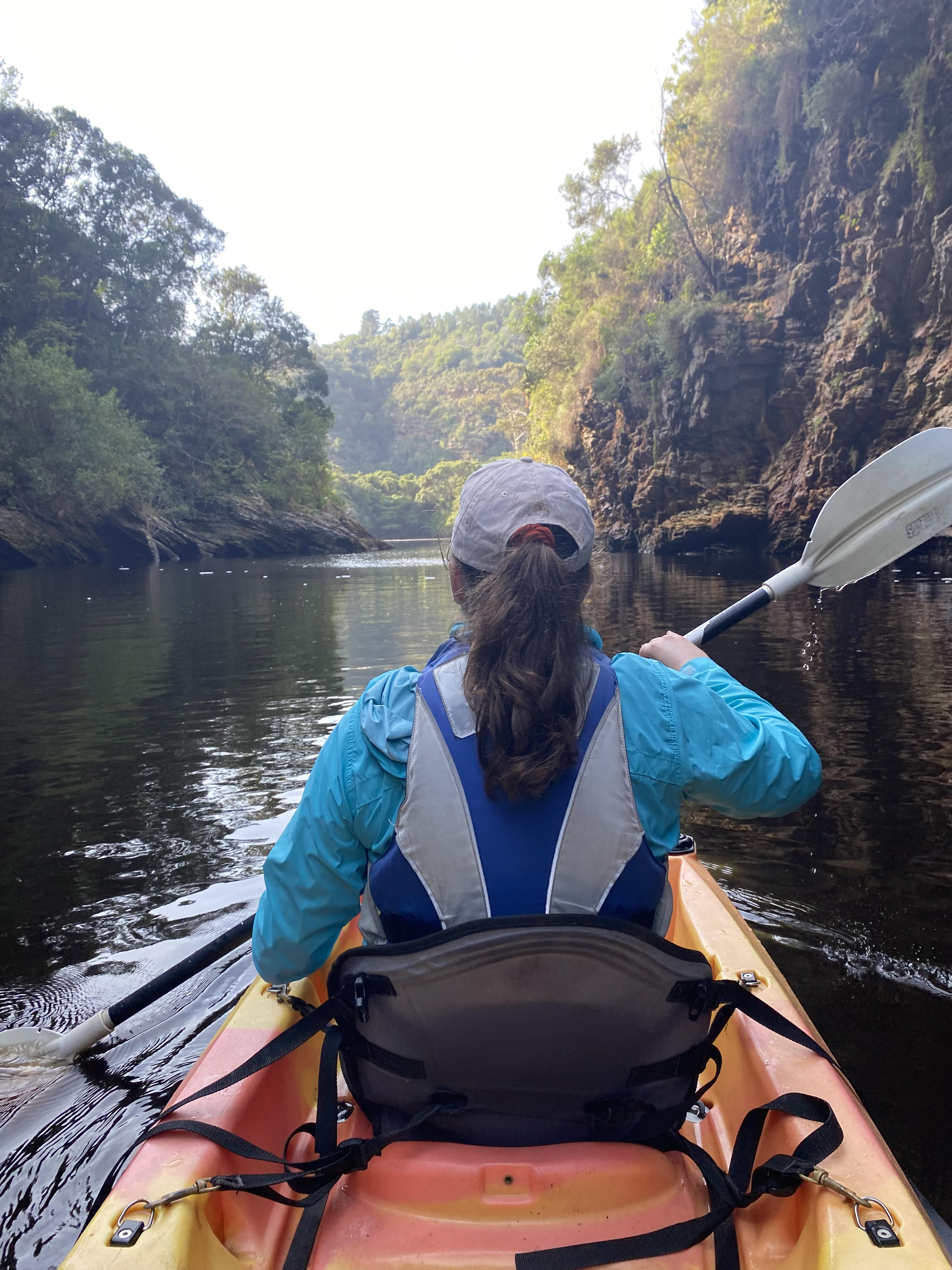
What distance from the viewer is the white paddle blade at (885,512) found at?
9.93 feet

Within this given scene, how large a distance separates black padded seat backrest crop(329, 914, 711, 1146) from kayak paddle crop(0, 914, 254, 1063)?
47.3 inches

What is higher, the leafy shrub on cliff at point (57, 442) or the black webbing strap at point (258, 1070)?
the leafy shrub on cliff at point (57, 442)

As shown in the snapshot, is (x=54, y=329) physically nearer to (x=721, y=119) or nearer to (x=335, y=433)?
(x=721, y=119)

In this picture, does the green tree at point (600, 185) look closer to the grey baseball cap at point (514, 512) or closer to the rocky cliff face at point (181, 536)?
the rocky cliff face at point (181, 536)

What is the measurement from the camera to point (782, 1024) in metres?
1.50

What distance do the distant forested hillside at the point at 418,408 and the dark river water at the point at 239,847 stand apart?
64906 mm

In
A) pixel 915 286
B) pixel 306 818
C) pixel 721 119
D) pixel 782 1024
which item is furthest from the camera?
pixel 721 119

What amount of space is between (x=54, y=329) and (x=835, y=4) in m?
23.8

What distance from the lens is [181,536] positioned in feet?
105

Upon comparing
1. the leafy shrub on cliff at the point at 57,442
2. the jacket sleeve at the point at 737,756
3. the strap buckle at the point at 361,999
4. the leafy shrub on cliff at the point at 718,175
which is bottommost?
the strap buckle at the point at 361,999

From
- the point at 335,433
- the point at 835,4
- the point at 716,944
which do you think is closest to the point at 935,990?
the point at 716,944

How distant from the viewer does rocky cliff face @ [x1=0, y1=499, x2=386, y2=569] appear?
2531cm

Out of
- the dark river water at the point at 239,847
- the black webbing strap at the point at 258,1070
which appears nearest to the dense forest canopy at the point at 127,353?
the dark river water at the point at 239,847

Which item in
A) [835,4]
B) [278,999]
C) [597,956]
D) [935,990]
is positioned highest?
[835,4]
